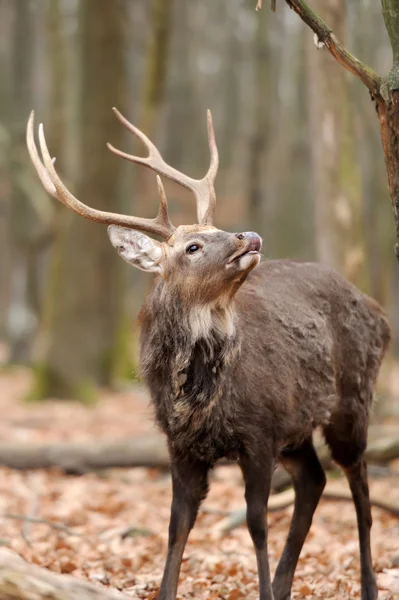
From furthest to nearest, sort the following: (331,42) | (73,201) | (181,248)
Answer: (181,248) < (73,201) < (331,42)

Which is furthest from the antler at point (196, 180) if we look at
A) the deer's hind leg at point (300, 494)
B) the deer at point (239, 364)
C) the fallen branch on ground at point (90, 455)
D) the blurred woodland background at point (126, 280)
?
the fallen branch on ground at point (90, 455)

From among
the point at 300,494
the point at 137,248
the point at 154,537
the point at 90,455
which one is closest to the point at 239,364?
the point at 137,248

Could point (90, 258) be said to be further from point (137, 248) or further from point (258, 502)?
point (258, 502)

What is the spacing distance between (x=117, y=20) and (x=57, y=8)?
170 inches

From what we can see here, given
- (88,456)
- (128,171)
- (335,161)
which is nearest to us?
(88,456)

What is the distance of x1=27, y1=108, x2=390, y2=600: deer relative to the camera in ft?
16.6

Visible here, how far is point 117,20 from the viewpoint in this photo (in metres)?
14.7

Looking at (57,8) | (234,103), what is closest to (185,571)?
(57,8)

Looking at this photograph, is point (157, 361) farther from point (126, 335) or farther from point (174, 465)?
point (126, 335)

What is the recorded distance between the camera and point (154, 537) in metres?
6.91

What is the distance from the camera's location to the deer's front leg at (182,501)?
5168 mm

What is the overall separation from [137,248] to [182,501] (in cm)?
159

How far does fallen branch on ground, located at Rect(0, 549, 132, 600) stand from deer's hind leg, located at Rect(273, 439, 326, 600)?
218 cm

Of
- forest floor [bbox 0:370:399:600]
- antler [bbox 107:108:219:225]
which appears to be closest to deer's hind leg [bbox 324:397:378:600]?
forest floor [bbox 0:370:399:600]
